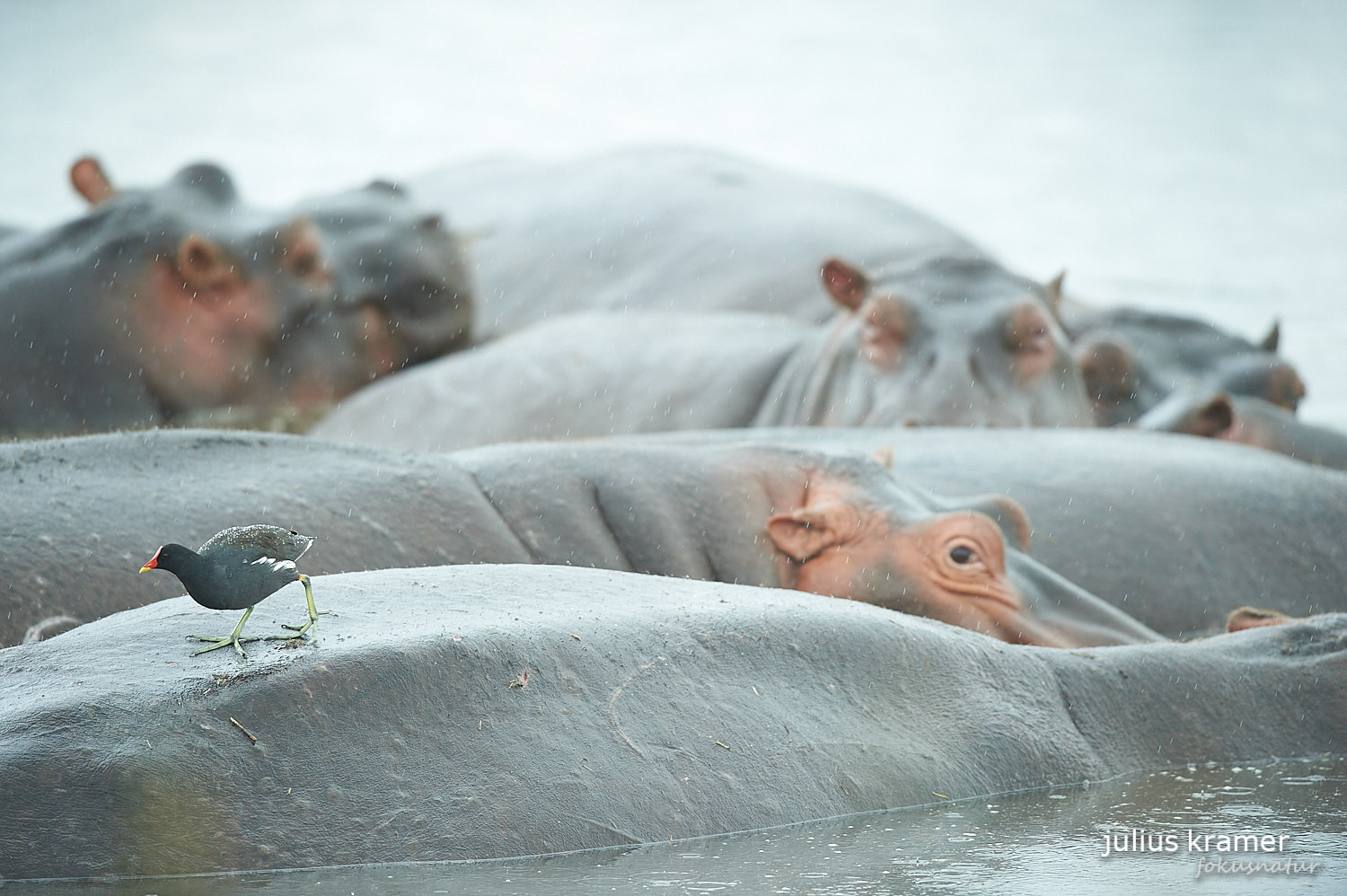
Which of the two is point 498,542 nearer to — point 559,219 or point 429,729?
point 429,729

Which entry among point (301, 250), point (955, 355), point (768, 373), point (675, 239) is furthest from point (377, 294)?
point (955, 355)

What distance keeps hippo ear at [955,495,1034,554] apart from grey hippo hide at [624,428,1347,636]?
13.8 inches

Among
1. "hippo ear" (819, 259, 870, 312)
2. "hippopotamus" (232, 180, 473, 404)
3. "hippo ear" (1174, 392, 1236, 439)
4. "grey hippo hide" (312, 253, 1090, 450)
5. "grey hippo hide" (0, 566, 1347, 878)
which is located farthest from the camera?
"hippopotamus" (232, 180, 473, 404)

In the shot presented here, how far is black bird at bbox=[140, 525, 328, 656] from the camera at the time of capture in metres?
1.90

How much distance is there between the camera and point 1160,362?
24.7 feet

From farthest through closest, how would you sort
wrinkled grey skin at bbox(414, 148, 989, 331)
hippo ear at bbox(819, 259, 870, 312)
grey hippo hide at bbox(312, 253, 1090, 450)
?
1. wrinkled grey skin at bbox(414, 148, 989, 331)
2. hippo ear at bbox(819, 259, 870, 312)
3. grey hippo hide at bbox(312, 253, 1090, 450)

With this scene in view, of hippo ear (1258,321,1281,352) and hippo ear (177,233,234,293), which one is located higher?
hippo ear (177,233,234,293)

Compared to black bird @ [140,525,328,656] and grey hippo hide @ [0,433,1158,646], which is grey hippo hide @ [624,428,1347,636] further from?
black bird @ [140,525,328,656]

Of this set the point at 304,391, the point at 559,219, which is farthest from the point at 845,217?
the point at 304,391

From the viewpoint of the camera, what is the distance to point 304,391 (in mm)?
6969

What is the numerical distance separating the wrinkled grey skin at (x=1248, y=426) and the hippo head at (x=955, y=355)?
0.33 m

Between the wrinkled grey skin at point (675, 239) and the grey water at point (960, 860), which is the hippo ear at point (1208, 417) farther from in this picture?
the grey water at point (960, 860)

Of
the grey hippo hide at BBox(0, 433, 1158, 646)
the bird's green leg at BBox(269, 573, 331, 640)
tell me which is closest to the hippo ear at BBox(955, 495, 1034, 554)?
the grey hippo hide at BBox(0, 433, 1158, 646)

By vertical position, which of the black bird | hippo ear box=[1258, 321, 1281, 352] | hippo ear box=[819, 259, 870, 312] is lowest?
hippo ear box=[1258, 321, 1281, 352]
